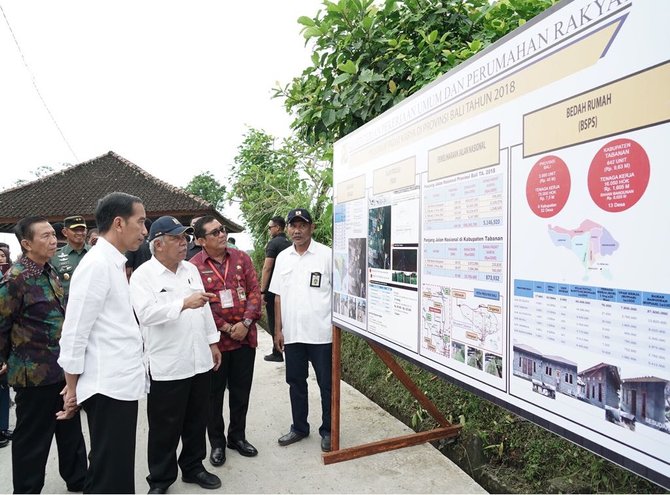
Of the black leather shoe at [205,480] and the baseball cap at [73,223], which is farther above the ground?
the baseball cap at [73,223]

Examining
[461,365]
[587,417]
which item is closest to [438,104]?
[461,365]

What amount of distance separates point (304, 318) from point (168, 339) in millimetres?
1163

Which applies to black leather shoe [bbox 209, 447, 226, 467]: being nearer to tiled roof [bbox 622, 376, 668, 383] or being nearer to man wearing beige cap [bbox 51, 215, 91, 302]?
man wearing beige cap [bbox 51, 215, 91, 302]

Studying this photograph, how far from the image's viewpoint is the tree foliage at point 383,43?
3.48 m

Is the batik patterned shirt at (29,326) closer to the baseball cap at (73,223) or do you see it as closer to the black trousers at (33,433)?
the black trousers at (33,433)

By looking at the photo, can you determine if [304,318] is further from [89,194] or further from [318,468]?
[89,194]

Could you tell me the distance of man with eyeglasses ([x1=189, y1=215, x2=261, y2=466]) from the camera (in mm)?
3457

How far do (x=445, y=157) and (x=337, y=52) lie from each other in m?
1.98

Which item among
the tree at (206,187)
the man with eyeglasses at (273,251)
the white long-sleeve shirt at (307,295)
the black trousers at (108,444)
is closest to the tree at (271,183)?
the man with eyeglasses at (273,251)

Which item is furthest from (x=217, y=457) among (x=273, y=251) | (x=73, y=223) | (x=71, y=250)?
(x=273, y=251)

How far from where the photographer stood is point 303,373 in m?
3.81

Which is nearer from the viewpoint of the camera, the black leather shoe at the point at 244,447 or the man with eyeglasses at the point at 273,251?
the black leather shoe at the point at 244,447

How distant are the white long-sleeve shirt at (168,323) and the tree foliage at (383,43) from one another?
1.86 m

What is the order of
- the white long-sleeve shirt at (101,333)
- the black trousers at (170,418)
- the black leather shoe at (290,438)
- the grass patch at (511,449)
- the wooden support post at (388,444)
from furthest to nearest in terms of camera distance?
the black leather shoe at (290,438) < the wooden support post at (388,444) < the black trousers at (170,418) < the grass patch at (511,449) < the white long-sleeve shirt at (101,333)
